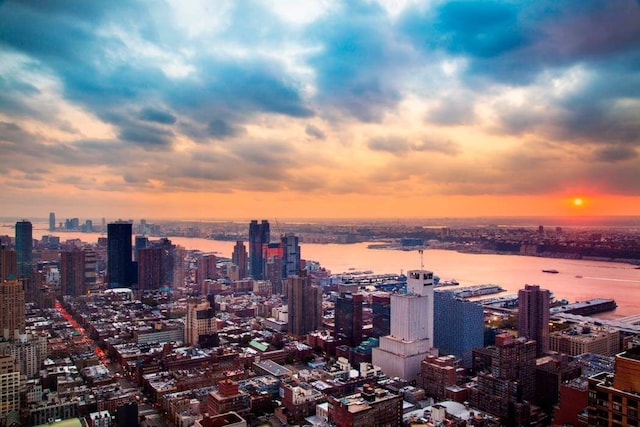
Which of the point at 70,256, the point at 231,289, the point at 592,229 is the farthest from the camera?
the point at 231,289

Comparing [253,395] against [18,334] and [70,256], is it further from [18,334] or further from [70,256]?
[70,256]

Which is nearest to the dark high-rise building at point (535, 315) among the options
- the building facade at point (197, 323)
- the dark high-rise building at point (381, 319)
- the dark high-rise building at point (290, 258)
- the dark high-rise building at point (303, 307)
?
the dark high-rise building at point (381, 319)

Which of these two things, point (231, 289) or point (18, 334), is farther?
point (231, 289)

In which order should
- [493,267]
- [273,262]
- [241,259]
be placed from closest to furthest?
[493,267]
[273,262]
[241,259]

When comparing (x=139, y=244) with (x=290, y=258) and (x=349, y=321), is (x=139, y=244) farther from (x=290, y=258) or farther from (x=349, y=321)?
(x=349, y=321)

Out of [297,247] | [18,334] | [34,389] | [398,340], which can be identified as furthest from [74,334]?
[297,247]

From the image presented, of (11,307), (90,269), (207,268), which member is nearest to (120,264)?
(90,269)
